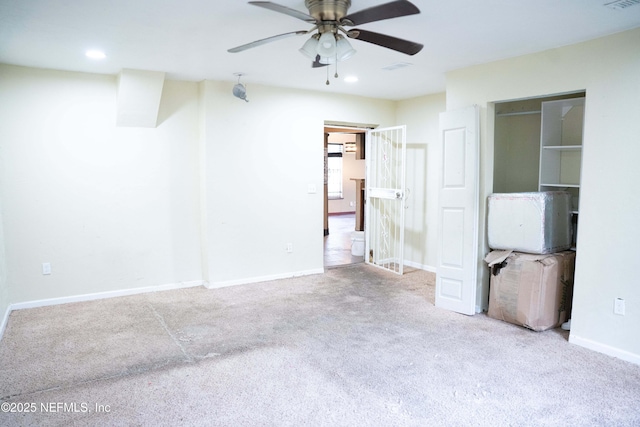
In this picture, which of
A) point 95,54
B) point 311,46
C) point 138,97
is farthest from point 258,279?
point 311,46

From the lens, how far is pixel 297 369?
9.30 ft

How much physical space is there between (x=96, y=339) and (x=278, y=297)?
1.75 m

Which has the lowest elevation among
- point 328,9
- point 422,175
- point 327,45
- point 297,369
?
point 297,369

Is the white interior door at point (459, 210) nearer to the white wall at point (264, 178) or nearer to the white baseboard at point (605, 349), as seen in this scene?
the white baseboard at point (605, 349)

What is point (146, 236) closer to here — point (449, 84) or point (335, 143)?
point (449, 84)

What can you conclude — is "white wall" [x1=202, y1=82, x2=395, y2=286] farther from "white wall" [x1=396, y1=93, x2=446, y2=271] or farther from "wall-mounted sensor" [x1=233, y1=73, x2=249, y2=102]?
"white wall" [x1=396, y1=93, x2=446, y2=271]

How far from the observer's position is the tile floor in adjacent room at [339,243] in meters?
6.26

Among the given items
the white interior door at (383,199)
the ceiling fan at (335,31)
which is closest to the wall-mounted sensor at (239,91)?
the white interior door at (383,199)

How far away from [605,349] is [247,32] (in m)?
3.50

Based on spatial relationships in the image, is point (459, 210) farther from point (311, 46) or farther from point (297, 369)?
point (311, 46)

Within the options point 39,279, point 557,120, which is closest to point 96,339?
point 39,279

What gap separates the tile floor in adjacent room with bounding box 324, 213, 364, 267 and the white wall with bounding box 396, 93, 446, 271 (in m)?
0.94

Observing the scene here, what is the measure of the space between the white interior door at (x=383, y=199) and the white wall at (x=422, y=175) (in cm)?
16

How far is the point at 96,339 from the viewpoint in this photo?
3340mm
